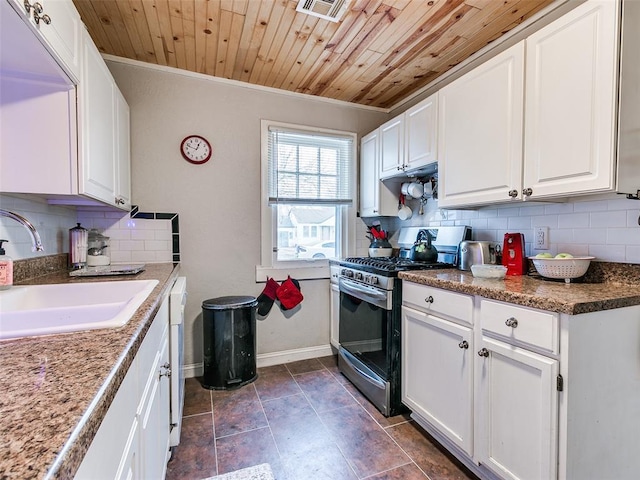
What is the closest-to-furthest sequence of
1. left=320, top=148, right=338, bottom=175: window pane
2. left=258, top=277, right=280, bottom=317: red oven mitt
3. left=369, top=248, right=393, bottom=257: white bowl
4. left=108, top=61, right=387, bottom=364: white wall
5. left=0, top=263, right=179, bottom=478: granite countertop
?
left=0, top=263, right=179, bottom=478: granite countertop, left=108, top=61, right=387, bottom=364: white wall, left=258, top=277, right=280, bottom=317: red oven mitt, left=369, top=248, right=393, bottom=257: white bowl, left=320, top=148, right=338, bottom=175: window pane

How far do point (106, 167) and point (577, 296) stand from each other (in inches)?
89.4

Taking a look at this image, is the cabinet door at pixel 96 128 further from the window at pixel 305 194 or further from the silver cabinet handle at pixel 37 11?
the window at pixel 305 194

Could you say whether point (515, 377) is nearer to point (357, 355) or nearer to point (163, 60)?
point (357, 355)

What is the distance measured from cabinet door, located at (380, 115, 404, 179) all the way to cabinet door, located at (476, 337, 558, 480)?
1.54m

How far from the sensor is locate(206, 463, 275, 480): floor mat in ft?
4.94

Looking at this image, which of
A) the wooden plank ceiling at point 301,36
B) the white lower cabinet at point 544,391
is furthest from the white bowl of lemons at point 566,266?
the wooden plank ceiling at point 301,36

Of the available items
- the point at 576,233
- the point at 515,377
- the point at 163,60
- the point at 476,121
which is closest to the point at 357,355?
the point at 515,377

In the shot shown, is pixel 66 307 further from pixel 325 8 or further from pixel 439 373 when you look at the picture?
pixel 325 8

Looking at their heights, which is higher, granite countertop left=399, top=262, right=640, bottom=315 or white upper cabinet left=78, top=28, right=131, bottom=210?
white upper cabinet left=78, top=28, right=131, bottom=210

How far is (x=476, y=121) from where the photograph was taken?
1814 millimetres

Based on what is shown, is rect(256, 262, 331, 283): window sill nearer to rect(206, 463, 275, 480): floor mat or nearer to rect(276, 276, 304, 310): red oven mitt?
rect(276, 276, 304, 310): red oven mitt

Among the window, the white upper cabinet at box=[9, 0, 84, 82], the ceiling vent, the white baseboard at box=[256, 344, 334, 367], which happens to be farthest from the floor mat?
the ceiling vent

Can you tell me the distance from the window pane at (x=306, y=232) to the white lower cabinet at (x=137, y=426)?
4.96 feet

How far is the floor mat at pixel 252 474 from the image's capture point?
1.51 metres
